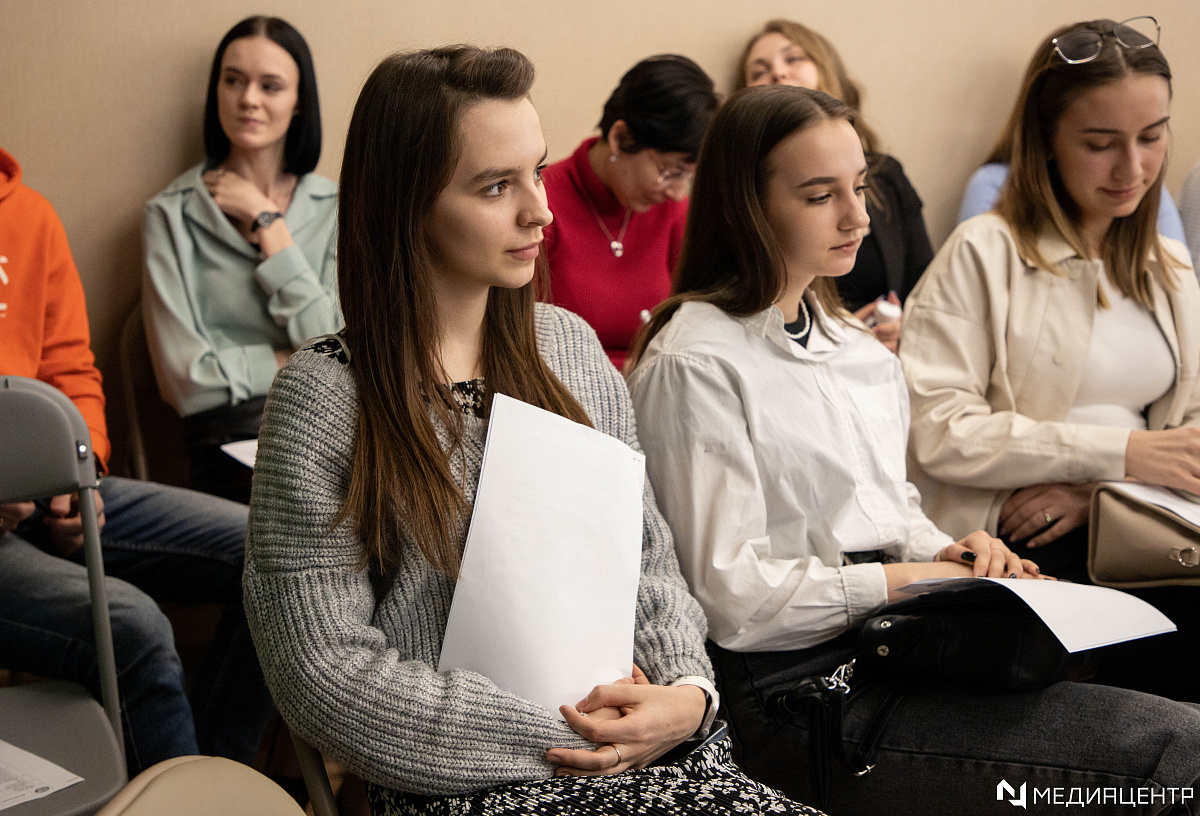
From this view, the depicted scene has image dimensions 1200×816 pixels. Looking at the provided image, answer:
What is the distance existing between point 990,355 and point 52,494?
1.51 meters

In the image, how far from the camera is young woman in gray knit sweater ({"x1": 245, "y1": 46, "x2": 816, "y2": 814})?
940 millimetres

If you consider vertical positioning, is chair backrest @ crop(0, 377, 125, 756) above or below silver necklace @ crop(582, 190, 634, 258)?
below

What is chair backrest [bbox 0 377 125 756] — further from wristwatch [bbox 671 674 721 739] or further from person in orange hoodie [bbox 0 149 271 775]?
wristwatch [bbox 671 674 721 739]

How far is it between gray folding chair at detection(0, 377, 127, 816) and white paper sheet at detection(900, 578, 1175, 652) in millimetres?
1018

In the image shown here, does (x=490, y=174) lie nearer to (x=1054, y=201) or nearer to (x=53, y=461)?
(x=53, y=461)

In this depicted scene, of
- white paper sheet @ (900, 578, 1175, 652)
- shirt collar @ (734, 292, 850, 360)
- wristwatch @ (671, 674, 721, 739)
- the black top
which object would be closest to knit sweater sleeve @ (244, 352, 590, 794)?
wristwatch @ (671, 674, 721, 739)

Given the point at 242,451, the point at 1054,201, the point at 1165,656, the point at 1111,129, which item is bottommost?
the point at 1165,656

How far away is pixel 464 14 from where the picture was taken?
2402 millimetres

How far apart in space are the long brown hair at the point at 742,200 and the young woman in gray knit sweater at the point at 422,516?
380 mm

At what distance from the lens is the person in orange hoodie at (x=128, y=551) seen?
142 centimetres

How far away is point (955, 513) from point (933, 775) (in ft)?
2.21

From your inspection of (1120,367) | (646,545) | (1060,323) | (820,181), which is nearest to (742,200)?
(820,181)

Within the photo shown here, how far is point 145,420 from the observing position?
2303 millimetres

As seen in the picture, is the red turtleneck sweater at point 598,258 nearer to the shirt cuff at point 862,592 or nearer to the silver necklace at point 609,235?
the silver necklace at point 609,235
